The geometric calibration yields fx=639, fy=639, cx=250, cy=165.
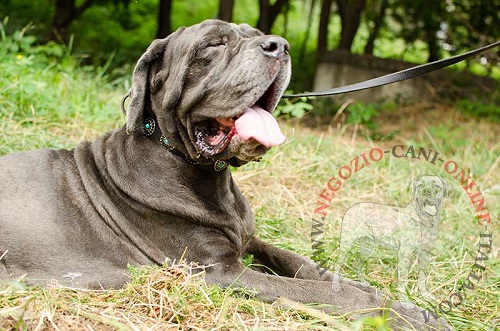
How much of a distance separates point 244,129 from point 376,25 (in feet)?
30.6

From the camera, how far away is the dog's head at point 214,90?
2984 millimetres

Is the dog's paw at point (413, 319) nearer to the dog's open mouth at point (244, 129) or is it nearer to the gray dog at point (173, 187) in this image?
the gray dog at point (173, 187)

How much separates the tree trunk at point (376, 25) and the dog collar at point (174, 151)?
358 inches

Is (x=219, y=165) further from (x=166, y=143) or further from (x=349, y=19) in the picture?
(x=349, y=19)

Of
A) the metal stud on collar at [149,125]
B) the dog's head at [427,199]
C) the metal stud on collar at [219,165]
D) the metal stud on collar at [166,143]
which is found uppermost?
the metal stud on collar at [149,125]

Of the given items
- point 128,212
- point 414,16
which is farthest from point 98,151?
point 414,16

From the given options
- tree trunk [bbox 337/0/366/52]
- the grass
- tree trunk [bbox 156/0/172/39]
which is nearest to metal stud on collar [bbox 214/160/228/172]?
the grass

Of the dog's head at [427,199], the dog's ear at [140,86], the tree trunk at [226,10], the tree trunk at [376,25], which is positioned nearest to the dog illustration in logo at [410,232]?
the dog's head at [427,199]

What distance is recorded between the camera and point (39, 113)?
17.5 feet

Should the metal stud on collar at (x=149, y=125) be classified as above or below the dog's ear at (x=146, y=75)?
below

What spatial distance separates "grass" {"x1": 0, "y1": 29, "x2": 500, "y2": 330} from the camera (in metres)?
2.66

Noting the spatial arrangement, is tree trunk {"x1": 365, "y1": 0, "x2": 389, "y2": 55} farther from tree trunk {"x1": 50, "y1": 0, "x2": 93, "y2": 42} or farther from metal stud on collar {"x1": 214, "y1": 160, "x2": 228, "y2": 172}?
metal stud on collar {"x1": 214, "y1": 160, "x2": 228, "y2": 172}

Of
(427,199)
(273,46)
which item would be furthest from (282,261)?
(273,46)

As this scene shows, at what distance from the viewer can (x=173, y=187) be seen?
320 cm
